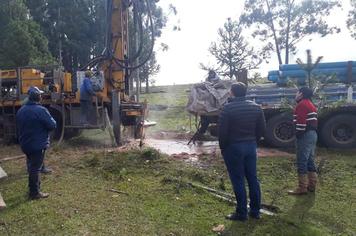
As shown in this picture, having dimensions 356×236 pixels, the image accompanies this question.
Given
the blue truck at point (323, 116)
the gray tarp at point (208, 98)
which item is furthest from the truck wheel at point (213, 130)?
the blue truck at point (323, 116)

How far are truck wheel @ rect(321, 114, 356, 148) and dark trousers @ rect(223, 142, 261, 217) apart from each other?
20.3ft

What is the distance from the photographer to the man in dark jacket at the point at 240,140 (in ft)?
18.3

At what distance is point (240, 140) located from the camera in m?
5.58

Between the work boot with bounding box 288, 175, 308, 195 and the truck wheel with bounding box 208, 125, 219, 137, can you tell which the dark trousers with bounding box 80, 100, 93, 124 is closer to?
the truck wheel with bounding box 208, 125, 219, 137

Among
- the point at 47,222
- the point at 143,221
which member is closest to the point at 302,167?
the point at 143,221

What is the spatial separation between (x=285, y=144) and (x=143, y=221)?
6.82 meters

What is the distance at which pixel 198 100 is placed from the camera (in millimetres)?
12297

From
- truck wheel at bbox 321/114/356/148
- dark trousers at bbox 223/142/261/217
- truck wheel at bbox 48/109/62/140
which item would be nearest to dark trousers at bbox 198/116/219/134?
truck wheel at bbox 321/114/356/148

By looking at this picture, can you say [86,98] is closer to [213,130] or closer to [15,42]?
[213,130]

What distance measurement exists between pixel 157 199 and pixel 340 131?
6.66 m

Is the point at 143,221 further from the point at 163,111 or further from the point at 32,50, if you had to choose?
the point at 32,50

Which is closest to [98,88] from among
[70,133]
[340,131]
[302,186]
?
[70,133]

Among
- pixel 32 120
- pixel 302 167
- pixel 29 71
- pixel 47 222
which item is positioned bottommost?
pixel 47 222

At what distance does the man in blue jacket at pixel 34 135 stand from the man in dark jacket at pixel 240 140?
117 inches
